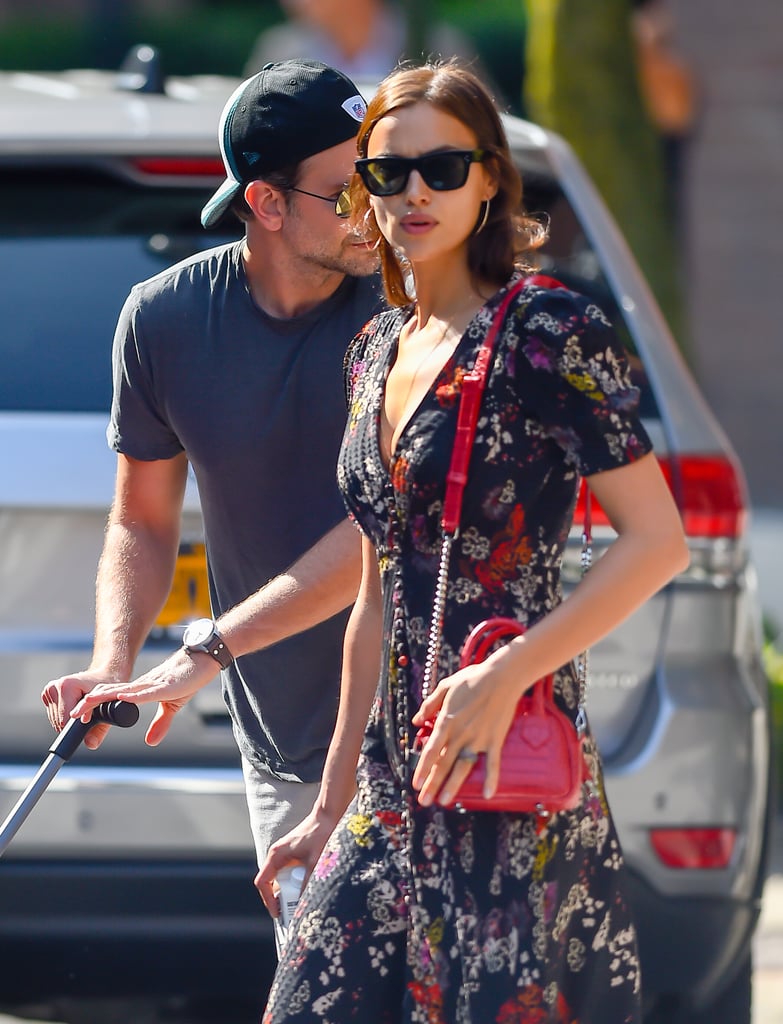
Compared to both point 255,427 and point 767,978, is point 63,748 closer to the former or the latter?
point 255,427

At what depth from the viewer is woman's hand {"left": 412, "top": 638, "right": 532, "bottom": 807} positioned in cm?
210

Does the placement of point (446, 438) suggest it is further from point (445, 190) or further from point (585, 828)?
point (585, 828)

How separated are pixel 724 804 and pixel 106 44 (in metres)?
19.3

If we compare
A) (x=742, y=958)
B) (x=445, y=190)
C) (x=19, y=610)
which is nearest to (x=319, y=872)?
(x=445, y=190)

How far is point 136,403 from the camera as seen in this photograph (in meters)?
2.84

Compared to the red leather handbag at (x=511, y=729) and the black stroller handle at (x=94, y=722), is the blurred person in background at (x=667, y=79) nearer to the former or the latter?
the black stroller handle at (x=94, y=722)

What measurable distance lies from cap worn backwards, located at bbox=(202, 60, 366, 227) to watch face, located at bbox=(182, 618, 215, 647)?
663 mm

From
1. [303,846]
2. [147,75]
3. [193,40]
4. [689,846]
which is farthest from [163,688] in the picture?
[193,40]

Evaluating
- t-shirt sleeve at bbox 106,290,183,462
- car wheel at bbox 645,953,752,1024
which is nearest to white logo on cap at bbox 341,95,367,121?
t-shirt sleeve at bbox 106,290,183,462

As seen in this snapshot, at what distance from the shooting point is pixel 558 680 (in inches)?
89.0

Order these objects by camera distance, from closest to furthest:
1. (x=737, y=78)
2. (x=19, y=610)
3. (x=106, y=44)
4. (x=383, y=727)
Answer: (x=383, y=727) < (x=19, y=610) < (x=737, y=78) < (x=106, y=44)

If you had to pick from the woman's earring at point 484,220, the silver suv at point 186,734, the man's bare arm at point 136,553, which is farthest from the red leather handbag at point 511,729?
the silver suv at point 186,734

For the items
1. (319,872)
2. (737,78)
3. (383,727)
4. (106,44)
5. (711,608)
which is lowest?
(319,872)

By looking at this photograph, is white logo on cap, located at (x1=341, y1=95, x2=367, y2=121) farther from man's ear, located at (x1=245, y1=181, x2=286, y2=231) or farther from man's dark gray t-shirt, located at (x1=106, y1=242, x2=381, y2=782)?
man's dark gray t-shirt, located at (x1=106, y1=242, x2=381, y2=782)
